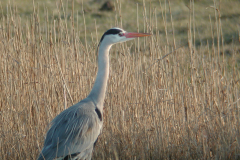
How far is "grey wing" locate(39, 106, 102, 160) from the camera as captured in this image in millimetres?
2631

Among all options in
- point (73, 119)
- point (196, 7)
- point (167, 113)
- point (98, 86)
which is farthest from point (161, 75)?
point (196, 7)

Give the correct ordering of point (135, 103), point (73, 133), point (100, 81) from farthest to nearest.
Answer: point (135, 103), point (100, 81), point (73, 133)

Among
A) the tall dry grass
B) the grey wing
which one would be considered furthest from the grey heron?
the tall dry grass

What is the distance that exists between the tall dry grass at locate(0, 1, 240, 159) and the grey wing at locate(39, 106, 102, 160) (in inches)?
9.0

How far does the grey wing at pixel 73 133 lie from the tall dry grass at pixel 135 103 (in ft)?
0.75

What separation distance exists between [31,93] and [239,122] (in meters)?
1.98

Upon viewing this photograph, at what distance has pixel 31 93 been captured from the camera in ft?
10.3

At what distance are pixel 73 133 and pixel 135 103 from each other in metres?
0.73

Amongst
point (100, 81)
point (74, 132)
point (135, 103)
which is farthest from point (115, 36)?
point (74, 132)

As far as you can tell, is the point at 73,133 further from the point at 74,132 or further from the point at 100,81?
the point at 100,81

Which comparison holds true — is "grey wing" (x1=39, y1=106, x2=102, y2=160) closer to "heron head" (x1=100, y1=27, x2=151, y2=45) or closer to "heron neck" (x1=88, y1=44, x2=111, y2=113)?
"heron neck" (x1=88, y1=44, x2=111, y2=113)

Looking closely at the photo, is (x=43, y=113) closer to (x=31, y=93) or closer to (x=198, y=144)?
(x=31, y=93)

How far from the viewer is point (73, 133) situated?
107 inches

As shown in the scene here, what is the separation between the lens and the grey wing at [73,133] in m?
2.63
